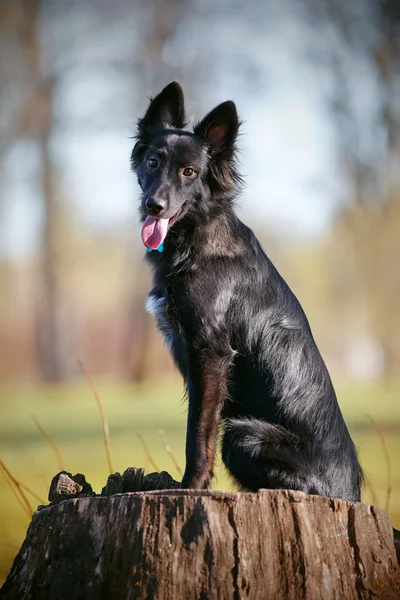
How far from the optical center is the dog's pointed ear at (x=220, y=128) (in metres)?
4.82

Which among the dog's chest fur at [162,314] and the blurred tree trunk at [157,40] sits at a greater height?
the blurred tree trunk at [157,40]

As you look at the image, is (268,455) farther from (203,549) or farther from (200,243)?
(200,243)

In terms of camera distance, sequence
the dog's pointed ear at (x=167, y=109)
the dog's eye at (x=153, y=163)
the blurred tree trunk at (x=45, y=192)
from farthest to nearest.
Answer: the blurred tree trunk at (x=45, y=192) → the dog's pointed ear at (x=167, y=109) → the dog's eye at (x=153, y=163)

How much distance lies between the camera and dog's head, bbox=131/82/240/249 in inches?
182

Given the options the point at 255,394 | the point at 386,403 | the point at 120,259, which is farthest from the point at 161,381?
the point at 255,394

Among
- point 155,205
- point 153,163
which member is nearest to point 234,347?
point 155,205

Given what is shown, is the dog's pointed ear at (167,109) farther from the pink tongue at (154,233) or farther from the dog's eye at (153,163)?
the pink tongue at (154,233)

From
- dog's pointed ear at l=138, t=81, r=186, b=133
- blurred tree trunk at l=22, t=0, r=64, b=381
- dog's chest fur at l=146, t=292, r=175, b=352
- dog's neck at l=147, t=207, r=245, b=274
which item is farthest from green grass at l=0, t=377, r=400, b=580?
dog's pointed ear at l=138, t=81, r=186, b=133

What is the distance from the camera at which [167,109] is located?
16.9 ft

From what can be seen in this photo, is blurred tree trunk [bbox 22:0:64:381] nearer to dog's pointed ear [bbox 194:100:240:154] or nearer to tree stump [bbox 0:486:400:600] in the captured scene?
dog's pointed ear [bbox 194:100:240:154]

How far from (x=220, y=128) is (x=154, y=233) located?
0.86 metres

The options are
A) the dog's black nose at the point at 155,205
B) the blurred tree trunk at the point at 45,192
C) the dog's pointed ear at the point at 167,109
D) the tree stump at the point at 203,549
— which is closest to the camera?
the tree stump at the point at 203,549

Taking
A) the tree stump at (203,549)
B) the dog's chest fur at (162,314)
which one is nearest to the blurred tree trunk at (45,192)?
the dog's chest fur at (162,314)

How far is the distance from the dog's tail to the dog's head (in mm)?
1217
